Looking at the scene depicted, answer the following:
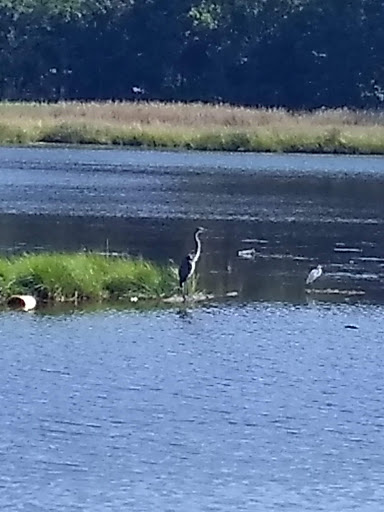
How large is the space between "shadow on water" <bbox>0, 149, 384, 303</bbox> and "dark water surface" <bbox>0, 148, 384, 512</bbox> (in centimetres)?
11

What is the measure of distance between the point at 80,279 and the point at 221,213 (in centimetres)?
1542

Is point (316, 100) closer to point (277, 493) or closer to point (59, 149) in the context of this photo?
point (59, 149)

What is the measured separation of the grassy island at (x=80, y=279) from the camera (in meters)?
21.3

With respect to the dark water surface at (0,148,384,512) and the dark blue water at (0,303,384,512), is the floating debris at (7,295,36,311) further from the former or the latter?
the dark blue water at (0,303,384,512)

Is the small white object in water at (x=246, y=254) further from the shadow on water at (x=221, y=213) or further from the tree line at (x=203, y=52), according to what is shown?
the tree line at (x=203, y=52)

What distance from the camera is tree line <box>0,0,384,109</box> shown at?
69062 mm

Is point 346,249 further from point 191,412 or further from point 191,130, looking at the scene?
point 191,130

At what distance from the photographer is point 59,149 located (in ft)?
179

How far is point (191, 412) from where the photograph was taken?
52.8 ft

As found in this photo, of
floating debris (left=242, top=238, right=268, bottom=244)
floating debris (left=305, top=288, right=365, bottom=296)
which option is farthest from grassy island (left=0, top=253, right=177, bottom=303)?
floating debris (left=242, top=238, right=268, bottom=244)

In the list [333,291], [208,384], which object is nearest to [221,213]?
[333,291]

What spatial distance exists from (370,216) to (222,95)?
32.3 m

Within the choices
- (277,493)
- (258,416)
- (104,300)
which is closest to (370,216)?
(104,300)

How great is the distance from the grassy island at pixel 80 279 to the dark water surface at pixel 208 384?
20.3 inches
